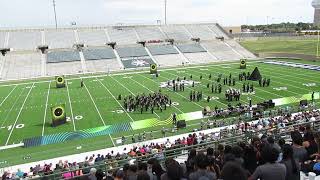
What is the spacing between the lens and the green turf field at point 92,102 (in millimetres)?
20203

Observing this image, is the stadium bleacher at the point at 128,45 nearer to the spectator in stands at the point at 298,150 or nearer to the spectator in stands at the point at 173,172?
the spectator in stands at the point at 298,150


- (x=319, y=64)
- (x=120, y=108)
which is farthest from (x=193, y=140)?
(x=319, y=64)

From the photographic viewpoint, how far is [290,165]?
226 inches

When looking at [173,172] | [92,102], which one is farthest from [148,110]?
[173,172]

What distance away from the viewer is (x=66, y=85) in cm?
4072

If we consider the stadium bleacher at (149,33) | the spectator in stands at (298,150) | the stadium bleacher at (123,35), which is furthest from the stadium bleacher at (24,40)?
the spectator in stands at (298,150)

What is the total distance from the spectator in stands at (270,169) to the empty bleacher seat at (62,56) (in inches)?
2179

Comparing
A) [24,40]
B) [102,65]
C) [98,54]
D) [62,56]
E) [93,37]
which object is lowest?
[102,65]

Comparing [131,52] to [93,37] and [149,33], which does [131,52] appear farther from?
[149,33]

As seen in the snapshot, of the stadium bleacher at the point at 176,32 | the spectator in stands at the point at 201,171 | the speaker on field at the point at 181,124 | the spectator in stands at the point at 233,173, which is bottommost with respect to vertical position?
the speaker on field at the point at 181,124

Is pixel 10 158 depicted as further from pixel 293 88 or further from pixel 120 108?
pixel 293 88

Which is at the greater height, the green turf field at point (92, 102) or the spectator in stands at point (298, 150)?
the spectator in stands at point (298, 150)

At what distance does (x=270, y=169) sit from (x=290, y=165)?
28.5 inches

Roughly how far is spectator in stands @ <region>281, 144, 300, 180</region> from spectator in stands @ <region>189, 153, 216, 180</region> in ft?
4.08
